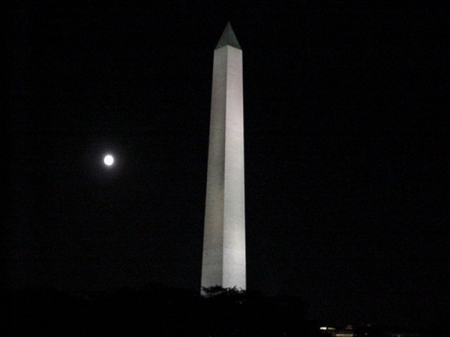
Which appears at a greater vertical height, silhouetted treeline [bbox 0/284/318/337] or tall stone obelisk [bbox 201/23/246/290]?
tall stone obelisk [bbox 201/23/246/290]

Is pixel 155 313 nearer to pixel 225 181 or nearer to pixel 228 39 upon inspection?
pixel 225 181

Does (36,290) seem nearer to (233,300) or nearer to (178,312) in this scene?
(178,312)

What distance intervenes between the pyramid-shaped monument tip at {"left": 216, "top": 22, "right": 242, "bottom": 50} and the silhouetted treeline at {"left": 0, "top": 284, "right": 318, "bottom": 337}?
48.7 ft

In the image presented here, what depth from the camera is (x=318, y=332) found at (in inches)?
1804

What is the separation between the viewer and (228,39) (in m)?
48.8

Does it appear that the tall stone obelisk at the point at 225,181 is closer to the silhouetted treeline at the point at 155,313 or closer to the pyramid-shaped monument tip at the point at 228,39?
the pyramid-shaped monument tip at the point at 228,39

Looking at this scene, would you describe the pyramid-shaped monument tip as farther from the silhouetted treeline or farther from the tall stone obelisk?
the silhouetted treeline

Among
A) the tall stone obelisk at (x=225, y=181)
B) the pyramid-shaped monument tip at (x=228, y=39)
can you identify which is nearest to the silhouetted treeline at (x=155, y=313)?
the tall stone obelisk at (x=225, y=181)

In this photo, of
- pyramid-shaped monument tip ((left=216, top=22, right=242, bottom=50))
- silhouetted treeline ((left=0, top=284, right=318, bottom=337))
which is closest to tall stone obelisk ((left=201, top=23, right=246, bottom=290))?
pyramid-shaped monument tip ((left=216, top=22, right=242, bottom=50))

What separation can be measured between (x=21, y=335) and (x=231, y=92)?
19.4m

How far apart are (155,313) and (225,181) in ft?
29.3

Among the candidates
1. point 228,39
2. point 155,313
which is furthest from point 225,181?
point 228,39

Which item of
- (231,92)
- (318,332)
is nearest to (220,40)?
(231,92)

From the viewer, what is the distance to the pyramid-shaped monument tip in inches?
1914
